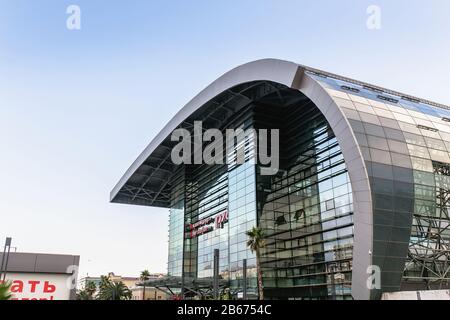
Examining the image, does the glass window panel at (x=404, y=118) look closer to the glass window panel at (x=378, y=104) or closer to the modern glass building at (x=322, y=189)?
the modern glass building at (x=322, y=189)

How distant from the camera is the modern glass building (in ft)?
90.7

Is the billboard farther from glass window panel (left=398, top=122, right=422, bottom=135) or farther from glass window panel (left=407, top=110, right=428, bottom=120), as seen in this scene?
glass window panel (left=407, top=110, right=428, bottom=120)

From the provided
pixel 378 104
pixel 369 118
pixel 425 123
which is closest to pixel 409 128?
pixel 378 104

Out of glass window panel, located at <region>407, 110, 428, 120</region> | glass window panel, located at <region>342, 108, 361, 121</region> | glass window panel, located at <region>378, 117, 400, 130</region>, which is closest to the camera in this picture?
glass window panel, located at <region>342, 108, 361, 121</region>

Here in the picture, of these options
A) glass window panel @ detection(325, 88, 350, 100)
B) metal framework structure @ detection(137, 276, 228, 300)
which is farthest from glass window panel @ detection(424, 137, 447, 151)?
metal framework structure @ detection(137, 276, 228, 300)

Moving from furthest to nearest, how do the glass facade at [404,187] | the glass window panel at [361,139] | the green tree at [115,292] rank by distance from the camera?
the green tree at [115,292], the glass window panel at [361,139], the glass facade at [404,187]

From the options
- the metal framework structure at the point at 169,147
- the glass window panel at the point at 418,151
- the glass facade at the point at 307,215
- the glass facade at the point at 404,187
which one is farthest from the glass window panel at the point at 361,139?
the metal framework structure at the point at 169,147

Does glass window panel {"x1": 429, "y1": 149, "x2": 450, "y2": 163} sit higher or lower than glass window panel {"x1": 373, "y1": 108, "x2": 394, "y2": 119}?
lower

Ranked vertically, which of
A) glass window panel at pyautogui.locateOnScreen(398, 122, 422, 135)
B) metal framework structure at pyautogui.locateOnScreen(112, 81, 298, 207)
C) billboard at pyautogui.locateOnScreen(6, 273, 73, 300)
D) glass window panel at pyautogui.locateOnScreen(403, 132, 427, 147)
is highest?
metal framework structure at pyautogui.locateOnScreen(112, 81, 298, 207)

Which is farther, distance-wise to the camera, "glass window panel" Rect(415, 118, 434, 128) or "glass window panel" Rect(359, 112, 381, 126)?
"glass window panel" Rect(415, 118, 434, 128)

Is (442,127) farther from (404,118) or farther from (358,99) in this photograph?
(358,99)

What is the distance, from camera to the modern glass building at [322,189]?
27641 millimetres

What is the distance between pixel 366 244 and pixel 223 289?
23071 mm
